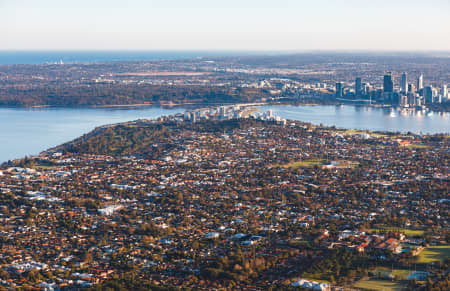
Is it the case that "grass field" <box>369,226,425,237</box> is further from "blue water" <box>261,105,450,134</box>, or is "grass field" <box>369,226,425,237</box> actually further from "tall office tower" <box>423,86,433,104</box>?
"tall office tower" <box>423,86,433,104</box>

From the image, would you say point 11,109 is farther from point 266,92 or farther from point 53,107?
point 266,92

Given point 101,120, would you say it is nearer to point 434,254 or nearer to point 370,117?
point 370,117

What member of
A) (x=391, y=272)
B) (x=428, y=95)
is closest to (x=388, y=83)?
(x=428, y=95)

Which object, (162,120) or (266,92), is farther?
(266,92)

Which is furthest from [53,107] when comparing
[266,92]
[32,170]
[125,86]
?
[32,170]

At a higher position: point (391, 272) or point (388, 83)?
point (388, 83)

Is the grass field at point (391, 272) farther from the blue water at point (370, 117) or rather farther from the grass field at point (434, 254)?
the blue water at point (370, 117)

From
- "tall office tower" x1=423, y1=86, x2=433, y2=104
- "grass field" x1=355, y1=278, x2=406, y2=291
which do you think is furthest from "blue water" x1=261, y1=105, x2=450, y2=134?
"grass field" x1=355, y1=278, x2=406, y2=291
